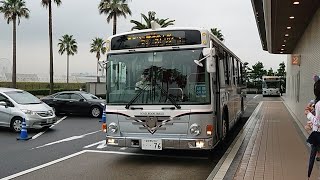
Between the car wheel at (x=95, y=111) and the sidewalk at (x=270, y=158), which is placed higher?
the car wheel at (x=95, y=111)

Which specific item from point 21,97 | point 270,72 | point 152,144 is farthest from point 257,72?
point 152,144

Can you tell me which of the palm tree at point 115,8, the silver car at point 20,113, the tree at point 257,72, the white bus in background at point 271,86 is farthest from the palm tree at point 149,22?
the tree at point 257,72

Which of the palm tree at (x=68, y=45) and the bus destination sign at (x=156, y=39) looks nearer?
the bus destination sign at (x=156, y=39)

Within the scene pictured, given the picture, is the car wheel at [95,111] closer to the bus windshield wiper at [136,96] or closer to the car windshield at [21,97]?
the car windshield at [21,97]

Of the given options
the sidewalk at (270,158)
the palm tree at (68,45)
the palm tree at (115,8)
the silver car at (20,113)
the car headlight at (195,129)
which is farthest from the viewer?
the palm tree at (68,45)

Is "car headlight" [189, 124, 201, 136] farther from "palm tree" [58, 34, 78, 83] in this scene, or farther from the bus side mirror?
"palm tree" [58, 34, 78, 83]

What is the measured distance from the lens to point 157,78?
850cm

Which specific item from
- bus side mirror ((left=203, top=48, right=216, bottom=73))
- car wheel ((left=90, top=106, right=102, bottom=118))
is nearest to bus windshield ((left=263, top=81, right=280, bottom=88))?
car wheel ((left=90, top=106, right=102, bottom=118))

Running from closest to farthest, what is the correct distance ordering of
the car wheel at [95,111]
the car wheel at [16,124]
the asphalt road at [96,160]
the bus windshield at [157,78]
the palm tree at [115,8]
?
the asphalt road at [96,160] < the bus windshield at [157,78] < the car wheel at [16,124] < the car wheel at [95,111] < the palm tree at [115,8]

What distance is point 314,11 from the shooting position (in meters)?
12.7

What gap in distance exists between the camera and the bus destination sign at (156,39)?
8492 millimetres

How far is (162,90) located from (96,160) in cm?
244

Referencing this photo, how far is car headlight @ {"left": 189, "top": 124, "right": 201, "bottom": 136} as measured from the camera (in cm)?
811

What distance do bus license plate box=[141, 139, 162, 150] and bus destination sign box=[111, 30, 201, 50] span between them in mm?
2188
